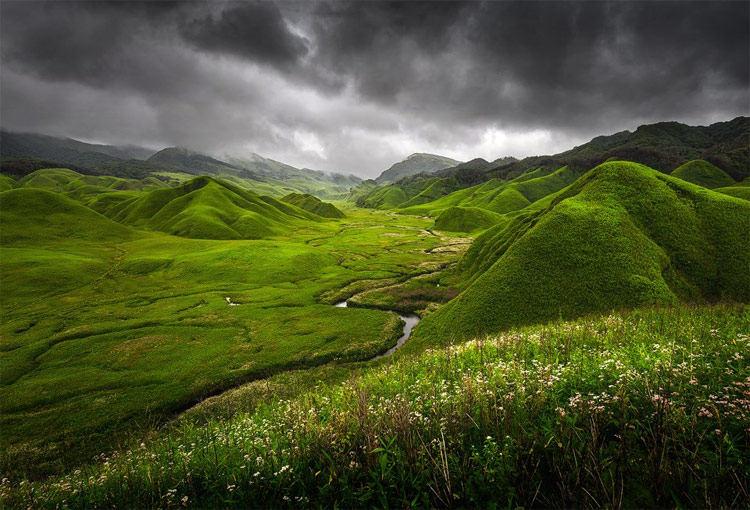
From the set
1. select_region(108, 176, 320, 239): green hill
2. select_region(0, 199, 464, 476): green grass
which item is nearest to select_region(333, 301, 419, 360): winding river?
select_region(0, 199, 464, 476): green grass

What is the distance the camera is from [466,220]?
154 metres

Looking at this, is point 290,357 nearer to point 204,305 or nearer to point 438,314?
point 438,314

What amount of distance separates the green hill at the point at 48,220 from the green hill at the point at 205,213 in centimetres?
2248

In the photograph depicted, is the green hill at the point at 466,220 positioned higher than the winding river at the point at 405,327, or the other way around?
the green hill at the point at 466,220

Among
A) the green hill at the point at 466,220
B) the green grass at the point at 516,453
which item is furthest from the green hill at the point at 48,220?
the green hill at the point at 466,220

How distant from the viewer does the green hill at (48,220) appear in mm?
92000

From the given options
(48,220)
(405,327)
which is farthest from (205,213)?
(405,327)

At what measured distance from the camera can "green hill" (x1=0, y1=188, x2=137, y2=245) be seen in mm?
92000

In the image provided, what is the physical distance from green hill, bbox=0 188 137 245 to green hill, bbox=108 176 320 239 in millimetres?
22477

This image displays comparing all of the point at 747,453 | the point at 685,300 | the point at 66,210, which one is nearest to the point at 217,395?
the point at 747,453

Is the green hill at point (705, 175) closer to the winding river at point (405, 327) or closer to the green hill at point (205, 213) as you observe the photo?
the winding river at point (405, 327)

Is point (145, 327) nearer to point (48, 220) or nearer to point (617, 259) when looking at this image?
point (617, 259)

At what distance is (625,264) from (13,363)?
65.4 m

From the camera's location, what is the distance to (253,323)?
4372cm
